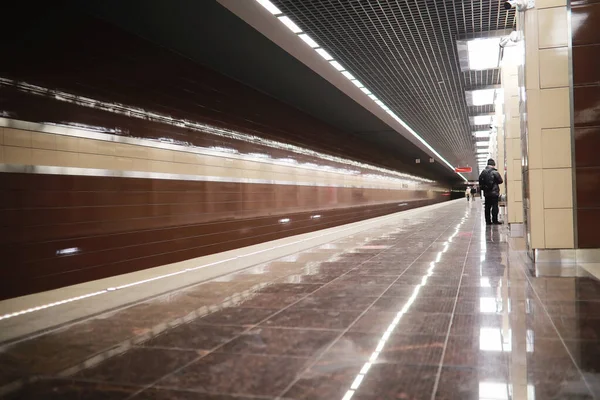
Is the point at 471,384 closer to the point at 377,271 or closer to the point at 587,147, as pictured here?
the point at 377,271

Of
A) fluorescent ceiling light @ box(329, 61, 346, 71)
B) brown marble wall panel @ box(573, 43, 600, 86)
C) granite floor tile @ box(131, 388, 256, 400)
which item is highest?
fluorescent ceiling light @ box(329, 61, 346, 71)

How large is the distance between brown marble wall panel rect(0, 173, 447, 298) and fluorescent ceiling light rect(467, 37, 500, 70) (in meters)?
4.95

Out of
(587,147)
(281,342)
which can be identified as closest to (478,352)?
(281,342)

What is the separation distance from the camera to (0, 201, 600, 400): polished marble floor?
8.56 feet

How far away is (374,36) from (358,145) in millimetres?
10986

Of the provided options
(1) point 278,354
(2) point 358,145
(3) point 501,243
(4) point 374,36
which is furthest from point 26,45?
(2) point 358,145

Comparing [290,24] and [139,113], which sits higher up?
[290,24]

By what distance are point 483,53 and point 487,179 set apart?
10.8ft

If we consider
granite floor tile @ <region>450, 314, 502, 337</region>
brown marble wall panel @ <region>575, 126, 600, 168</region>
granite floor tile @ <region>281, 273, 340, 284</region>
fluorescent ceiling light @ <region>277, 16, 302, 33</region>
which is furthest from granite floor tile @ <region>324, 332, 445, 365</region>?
fluorescent ceiling light @ <region>277, 16, 302, 33</region>

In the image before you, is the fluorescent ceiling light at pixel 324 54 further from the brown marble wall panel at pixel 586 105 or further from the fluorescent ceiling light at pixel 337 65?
the brown marble wall panel at pixel 586 105

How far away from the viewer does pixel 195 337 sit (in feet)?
12.0

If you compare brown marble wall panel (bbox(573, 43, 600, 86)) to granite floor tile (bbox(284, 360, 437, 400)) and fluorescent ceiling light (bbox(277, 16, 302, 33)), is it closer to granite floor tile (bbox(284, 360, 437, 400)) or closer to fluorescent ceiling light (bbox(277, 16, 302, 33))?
fluorescent ceiling light (bbox(277, 16, 302, 33))

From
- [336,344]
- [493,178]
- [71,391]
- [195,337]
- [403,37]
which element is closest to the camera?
[71,391]

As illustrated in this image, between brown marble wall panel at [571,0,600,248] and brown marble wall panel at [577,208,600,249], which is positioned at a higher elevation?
brown marble wall panel at [571,0,600,248]
